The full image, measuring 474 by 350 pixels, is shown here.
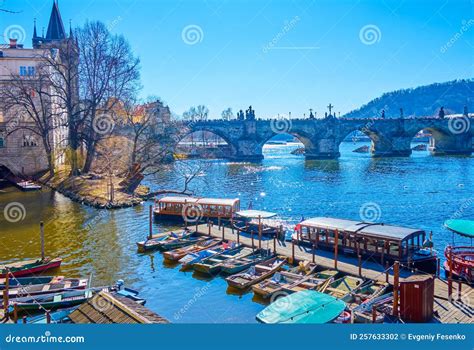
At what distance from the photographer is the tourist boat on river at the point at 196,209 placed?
4397 cm

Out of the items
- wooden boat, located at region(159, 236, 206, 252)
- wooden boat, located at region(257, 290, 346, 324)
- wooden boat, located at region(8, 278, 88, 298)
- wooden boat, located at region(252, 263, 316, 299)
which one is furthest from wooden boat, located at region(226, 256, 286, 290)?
wooden boat, located at region(8, 278, 88, 298)

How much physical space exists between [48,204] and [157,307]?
34991mm

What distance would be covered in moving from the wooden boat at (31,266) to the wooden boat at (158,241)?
6.44 m

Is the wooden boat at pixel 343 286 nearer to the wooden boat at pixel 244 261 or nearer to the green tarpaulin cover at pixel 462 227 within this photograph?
the wooden boat at pixel 244 261

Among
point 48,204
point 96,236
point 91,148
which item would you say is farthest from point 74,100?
point 96,236

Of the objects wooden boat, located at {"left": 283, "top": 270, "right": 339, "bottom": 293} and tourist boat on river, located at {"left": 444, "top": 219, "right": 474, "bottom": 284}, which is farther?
tourist boat on river, located at {"left": 444, "top": 219, "right": 474, "bottom": 284}

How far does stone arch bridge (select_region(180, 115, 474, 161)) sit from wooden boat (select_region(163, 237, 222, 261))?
294 feet

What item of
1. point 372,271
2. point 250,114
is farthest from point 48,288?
point 250,114

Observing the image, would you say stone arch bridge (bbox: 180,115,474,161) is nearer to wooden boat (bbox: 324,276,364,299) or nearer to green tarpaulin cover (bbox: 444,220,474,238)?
green tarpaulin cover (bbox: 444,220,474,238)

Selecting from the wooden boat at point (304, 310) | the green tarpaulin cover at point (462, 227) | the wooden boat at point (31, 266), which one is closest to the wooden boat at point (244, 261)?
the wooden boat at point (304, 310)

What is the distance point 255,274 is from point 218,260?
342cm

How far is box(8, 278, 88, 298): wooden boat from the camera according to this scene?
24641mm

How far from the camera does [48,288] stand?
25.3 m
